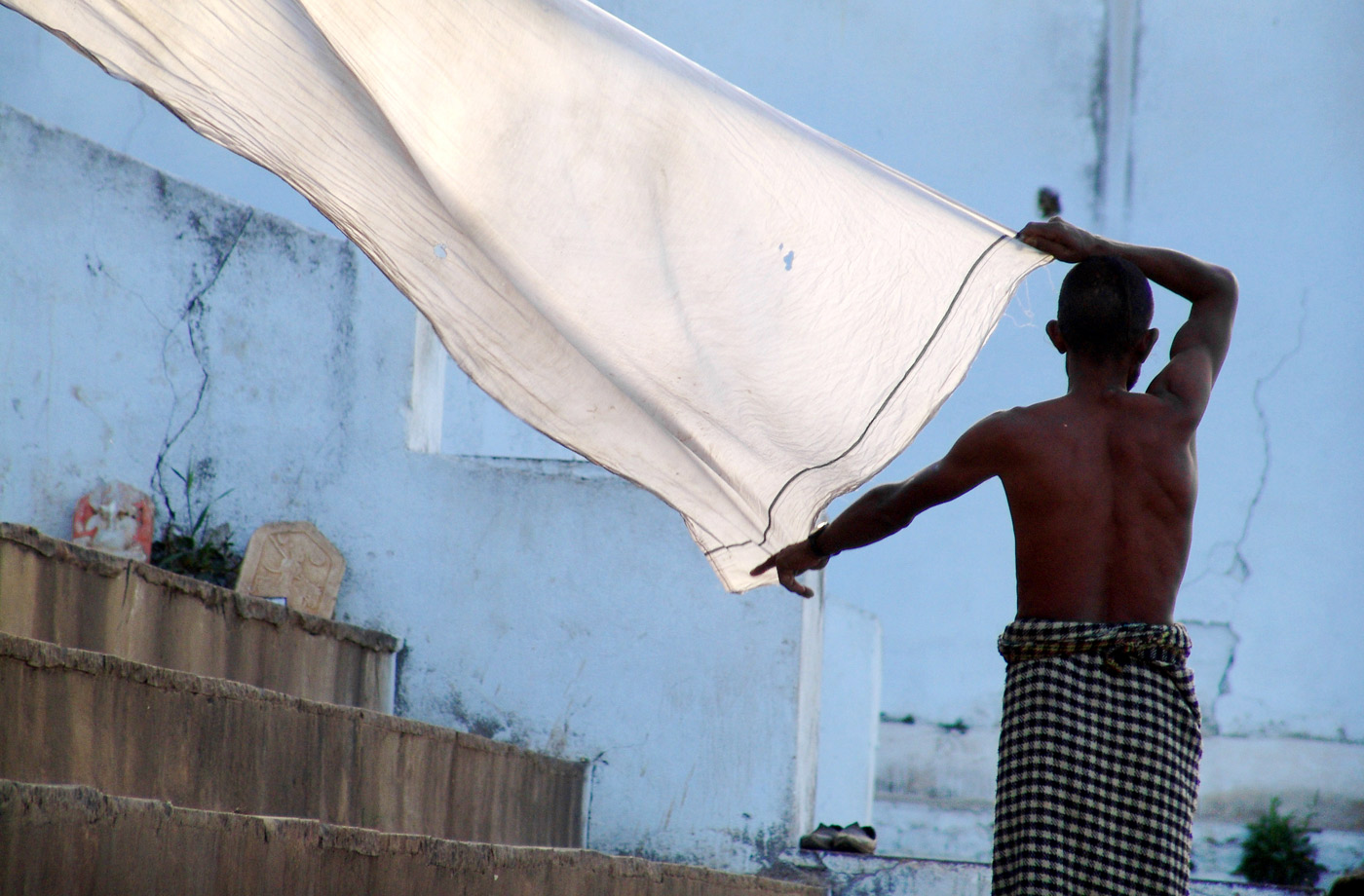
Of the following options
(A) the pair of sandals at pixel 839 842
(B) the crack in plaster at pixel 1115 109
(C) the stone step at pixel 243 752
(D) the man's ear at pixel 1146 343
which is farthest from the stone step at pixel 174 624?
(B) the crack in plaster at pixel 1115 109

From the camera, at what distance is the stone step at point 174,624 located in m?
2.99

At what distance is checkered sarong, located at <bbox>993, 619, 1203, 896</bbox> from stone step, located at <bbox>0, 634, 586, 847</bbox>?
154 centimetres

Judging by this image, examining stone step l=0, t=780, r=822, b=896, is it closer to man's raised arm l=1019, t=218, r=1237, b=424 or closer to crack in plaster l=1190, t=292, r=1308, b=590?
man's raised arm l=1019, t=218, r=1237, b=424

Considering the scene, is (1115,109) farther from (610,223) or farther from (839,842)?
(610,223)

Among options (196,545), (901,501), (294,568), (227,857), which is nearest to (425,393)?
(294,568)

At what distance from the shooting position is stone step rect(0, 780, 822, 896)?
1777 mm

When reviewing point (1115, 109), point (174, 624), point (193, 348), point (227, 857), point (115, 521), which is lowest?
point (227, 857)

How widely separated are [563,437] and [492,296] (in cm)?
36

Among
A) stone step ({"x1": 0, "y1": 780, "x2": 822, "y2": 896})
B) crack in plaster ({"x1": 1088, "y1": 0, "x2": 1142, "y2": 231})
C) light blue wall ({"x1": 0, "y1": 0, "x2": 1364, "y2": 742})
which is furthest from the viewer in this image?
crack in plaster ({"x1": 1088, "y1": 0, "x2": 1142, "y2": 231})

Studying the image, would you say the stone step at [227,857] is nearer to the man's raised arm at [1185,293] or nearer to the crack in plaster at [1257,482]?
the man's raised arm at [1185,293]

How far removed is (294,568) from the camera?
14.8 ft

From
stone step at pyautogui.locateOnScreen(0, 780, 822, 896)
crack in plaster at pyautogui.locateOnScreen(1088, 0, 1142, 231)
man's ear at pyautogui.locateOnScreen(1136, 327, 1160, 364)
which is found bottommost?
stone step at pyautogui.locateOnScreen(0, 780, 822, 896)

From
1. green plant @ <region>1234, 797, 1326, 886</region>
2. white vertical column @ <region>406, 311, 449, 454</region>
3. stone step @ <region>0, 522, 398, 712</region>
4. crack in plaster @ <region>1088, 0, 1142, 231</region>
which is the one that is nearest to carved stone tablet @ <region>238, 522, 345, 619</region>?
stone step @ <region>0, 522, 398, 712</region>

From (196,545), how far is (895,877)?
2.49 m
